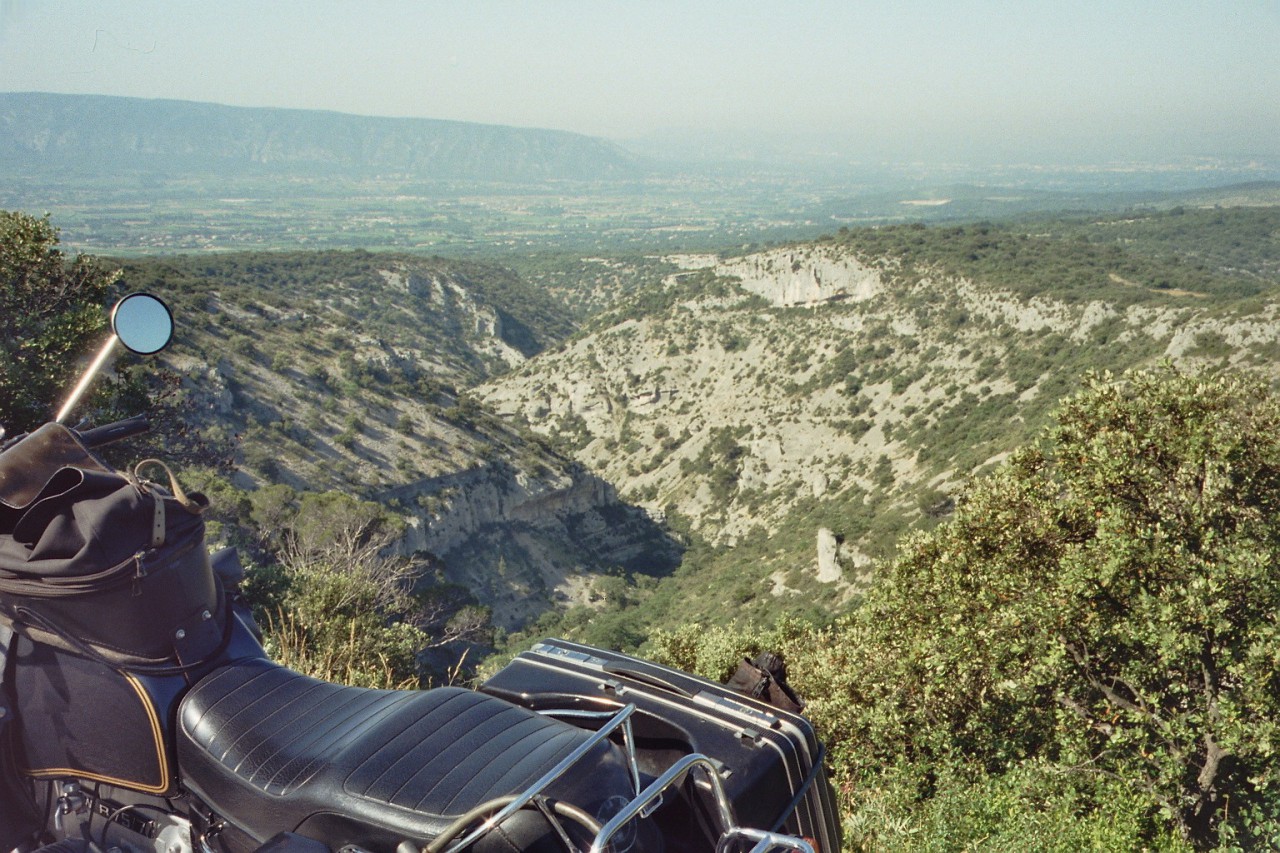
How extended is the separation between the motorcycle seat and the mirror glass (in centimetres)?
167

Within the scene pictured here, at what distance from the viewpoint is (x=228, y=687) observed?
9.80 feet

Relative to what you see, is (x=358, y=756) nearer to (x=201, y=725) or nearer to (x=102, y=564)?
(x=201, y=725)

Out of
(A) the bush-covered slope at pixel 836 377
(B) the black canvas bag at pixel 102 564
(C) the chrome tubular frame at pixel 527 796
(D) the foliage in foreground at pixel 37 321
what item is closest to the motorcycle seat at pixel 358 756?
(C) the chrome tubular frame at pixel 527 796

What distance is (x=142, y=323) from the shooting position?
396 centimetres

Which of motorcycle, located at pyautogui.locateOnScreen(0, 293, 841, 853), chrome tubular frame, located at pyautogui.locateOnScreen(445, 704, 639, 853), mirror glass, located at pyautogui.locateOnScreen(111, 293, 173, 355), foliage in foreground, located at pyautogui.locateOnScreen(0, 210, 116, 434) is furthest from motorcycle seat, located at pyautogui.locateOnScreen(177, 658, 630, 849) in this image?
foliage in foreground, located at pyautogui.locateOnScreen(0, 210, 116, 434)

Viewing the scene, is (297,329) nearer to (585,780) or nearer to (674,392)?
(674,392)

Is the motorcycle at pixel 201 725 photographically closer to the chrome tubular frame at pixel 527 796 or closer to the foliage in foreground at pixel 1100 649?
the chrome tubular frame at pixel 527 796

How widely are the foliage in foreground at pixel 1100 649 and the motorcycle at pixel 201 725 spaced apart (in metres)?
3.15

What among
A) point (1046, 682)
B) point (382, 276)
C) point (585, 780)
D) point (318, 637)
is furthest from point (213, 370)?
point (382, 276)

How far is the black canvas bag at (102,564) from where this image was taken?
279 cm

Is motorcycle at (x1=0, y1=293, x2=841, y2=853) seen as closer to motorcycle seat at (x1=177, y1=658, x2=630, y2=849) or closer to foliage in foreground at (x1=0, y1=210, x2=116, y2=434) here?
motorcycle seat at (x1=177, y1=658, x2=630, y2=849)

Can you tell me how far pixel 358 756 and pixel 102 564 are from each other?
114 centimetres

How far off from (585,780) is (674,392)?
224ft

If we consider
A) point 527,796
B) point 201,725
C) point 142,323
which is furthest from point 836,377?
point 527,796
